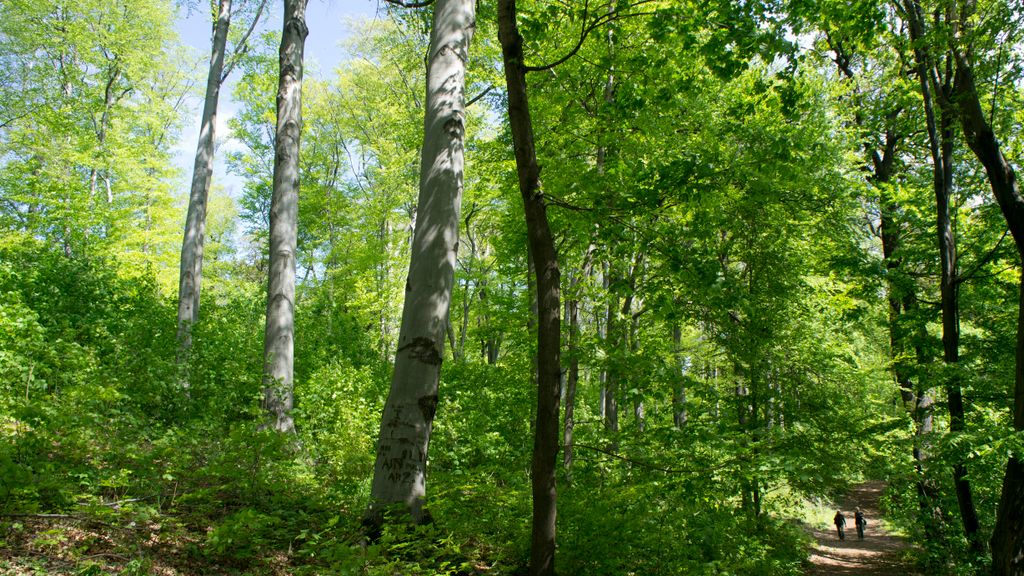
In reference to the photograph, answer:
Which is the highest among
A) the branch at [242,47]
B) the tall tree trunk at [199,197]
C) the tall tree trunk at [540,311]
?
the branch at [242,47]

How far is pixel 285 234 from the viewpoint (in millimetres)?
8188

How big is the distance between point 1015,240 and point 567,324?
5.99 meters

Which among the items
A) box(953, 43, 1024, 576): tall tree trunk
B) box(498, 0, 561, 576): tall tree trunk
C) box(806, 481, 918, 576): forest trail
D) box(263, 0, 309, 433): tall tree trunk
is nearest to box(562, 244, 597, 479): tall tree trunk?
box(498, 0, 561, 576): tall tree trunk

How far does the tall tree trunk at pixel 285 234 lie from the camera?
7793 mm

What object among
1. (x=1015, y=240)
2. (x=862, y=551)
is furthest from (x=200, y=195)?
(x=862, y=551)

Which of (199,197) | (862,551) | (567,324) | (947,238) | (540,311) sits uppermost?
(199,197)

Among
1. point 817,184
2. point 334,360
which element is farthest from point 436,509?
point 817,184

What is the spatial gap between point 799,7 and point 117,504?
21.2ft

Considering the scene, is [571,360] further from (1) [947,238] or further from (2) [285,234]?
(1) [947,238]

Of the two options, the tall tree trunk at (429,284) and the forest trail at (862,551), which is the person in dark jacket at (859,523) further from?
the tall tree trunk at (429,284)

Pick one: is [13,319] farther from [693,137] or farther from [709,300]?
[693,137]

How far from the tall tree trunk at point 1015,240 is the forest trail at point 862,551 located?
640 cm

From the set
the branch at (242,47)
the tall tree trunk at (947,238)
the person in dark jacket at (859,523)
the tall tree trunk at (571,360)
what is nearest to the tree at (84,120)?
the branch at (242,47)

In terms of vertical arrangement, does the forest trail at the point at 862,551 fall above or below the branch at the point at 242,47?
below
